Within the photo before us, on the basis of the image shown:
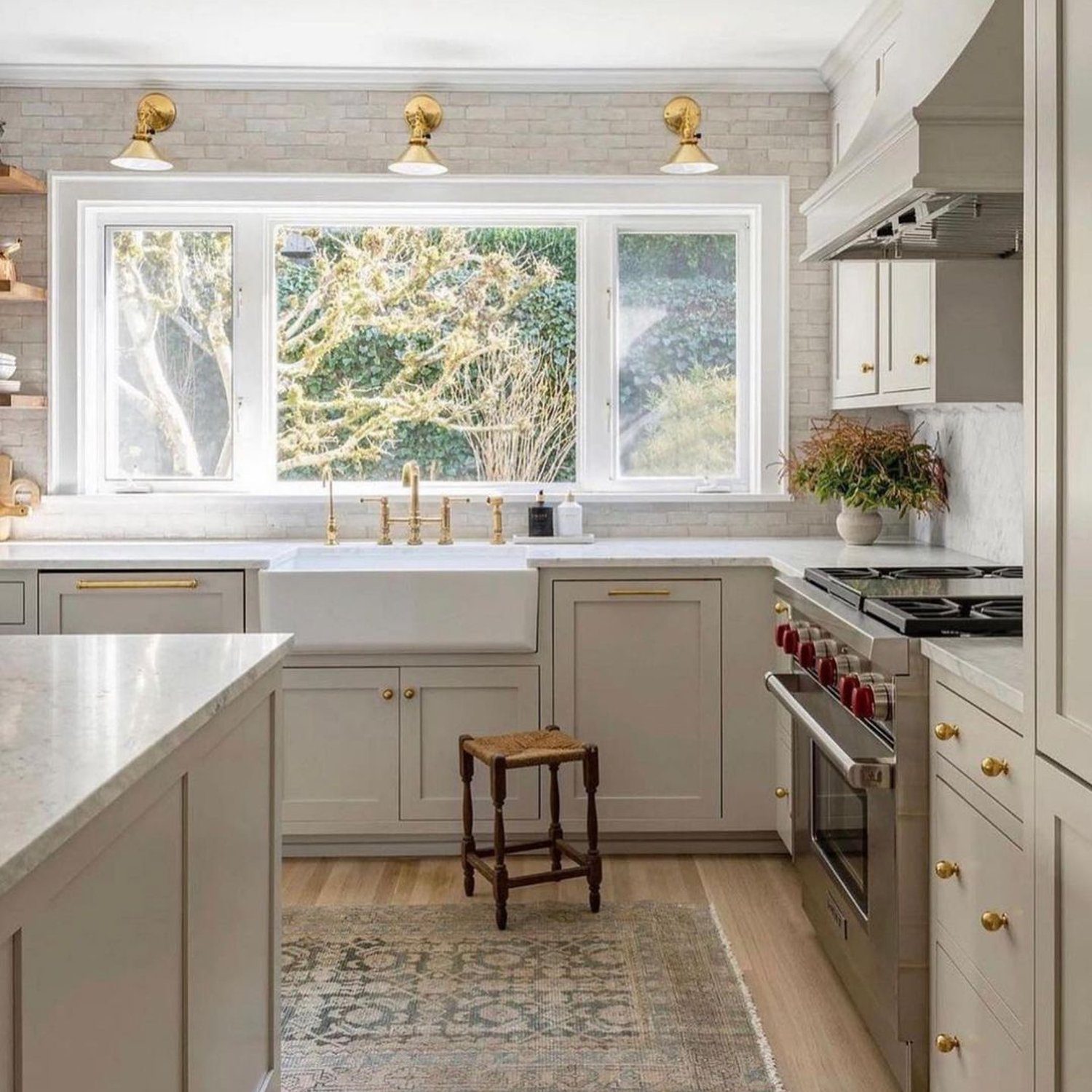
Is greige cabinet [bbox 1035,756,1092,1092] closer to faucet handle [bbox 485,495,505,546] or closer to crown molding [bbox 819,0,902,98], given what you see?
crown molding [bbox 819,0,902,98]

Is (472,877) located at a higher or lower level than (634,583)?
lower

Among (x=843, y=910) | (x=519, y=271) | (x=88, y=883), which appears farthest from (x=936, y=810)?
(x=519, y=271)

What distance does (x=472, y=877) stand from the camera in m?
3.62

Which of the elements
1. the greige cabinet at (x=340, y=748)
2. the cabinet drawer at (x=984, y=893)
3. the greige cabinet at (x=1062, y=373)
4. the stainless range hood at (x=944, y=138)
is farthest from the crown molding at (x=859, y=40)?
the greige cabinet at (x=340, y=748)

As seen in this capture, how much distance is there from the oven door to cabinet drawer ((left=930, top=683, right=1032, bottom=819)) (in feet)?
0.53

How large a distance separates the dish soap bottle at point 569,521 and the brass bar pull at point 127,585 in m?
1.27

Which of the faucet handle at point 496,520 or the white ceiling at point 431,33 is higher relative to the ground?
the white ceiling at point 431,33

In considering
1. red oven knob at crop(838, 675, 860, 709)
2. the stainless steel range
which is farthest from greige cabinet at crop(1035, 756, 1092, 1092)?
red oven knob at crop(838, 675, 860, 709)

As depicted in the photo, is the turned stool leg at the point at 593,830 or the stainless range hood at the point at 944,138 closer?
the stainless range hood at the point at 944,138

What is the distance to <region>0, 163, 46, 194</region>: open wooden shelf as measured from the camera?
167 inches

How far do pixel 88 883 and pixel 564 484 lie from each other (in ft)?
11.4

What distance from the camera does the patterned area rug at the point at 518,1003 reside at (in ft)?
8.54

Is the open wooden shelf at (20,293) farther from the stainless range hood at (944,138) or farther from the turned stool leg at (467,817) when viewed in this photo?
the stainless range hood at (944,138)

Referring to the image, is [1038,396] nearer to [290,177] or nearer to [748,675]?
[748,675]
